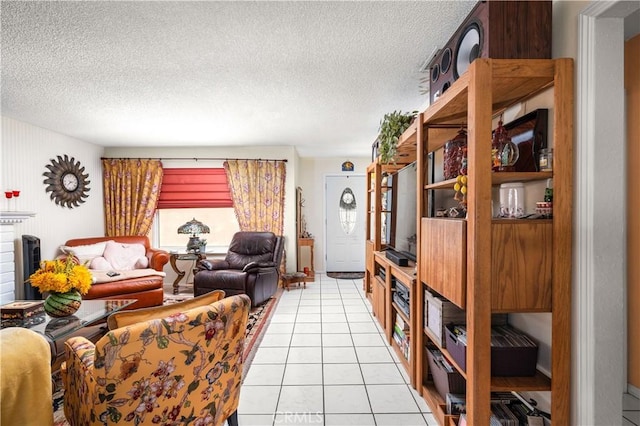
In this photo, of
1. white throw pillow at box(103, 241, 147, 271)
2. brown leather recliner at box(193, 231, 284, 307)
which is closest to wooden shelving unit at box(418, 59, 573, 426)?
brown leather recliner at box(193, 231, 284, 307)

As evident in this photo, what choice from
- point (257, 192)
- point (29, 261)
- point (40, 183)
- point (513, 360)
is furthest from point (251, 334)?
point (40, 183)

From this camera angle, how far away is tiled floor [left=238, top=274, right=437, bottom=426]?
1.86 m

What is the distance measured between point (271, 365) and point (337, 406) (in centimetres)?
72

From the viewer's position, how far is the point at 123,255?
4242 millimetres

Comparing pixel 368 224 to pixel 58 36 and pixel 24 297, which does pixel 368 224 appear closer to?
pixel 58 36

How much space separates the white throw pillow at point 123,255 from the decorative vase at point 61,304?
2041 mm

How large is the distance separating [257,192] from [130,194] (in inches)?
82.6

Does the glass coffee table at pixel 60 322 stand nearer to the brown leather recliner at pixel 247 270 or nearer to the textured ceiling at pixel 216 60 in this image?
the brown leather recliner at pixel 247 270

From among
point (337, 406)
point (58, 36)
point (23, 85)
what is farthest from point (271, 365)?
point (23, 85)

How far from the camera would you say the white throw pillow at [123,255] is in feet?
13.6

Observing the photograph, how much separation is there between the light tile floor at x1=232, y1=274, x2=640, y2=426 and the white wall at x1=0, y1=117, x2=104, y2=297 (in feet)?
10.6

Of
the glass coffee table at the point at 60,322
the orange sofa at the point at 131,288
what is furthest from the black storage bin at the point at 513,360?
the orange sofa at the point at 131,288

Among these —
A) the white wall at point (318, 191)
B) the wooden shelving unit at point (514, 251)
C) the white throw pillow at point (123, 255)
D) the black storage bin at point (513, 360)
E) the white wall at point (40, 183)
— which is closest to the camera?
the wooden shelving unit at point (514, 251)

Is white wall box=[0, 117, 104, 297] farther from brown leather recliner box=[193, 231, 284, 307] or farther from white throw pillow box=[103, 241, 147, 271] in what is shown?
brown leather recliner box=[193, 231, 284, 307]
